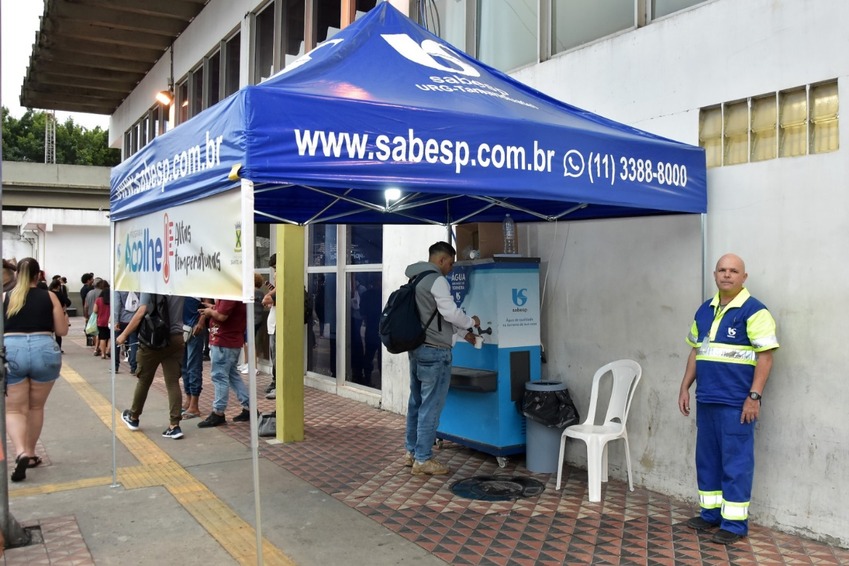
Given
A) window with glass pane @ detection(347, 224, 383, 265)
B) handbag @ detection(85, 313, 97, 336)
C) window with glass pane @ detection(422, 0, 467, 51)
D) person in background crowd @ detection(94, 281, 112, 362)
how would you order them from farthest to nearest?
handbag @ detection(85, 313, 97, 336) → person in background crowd @ detection(94, 281, 112, 362) → window with glass pane @ detection(347, 224, 383, 265) → window with glass pane @ detection(422, 0, 467, 51)

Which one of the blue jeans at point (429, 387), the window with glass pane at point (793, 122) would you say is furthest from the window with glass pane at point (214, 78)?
the window with glass pane at point (793, 122)

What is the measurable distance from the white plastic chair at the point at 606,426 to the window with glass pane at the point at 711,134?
5.16 ft

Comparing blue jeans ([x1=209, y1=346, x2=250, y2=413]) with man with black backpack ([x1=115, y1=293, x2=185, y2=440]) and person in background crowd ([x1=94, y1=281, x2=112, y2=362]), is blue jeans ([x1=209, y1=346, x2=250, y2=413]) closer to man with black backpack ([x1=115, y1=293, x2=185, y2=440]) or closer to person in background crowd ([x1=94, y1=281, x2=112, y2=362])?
man with black backpack ([x1=115, y1=293, x2=185, y2=440])

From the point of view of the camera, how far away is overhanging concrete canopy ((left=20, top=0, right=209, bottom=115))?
13797 millimetres

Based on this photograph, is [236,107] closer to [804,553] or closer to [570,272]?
[570,272]

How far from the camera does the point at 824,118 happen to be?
14.2ft

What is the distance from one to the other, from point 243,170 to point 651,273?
3.30 meters

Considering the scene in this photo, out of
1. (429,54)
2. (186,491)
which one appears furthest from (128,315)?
(429,54)

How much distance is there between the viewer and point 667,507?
501 cm

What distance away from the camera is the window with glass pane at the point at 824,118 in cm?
429

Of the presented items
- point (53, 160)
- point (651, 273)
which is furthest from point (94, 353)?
point (53, 160)

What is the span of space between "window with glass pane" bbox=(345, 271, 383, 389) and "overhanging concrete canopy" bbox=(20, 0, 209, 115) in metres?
7.47

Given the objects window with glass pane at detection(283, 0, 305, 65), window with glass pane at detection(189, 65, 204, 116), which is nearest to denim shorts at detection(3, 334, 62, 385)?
window with glass pane at detection(283, 0, 305, 65)

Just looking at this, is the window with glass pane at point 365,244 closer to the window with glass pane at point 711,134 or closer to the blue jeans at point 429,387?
the blue jeans at point 429,387
